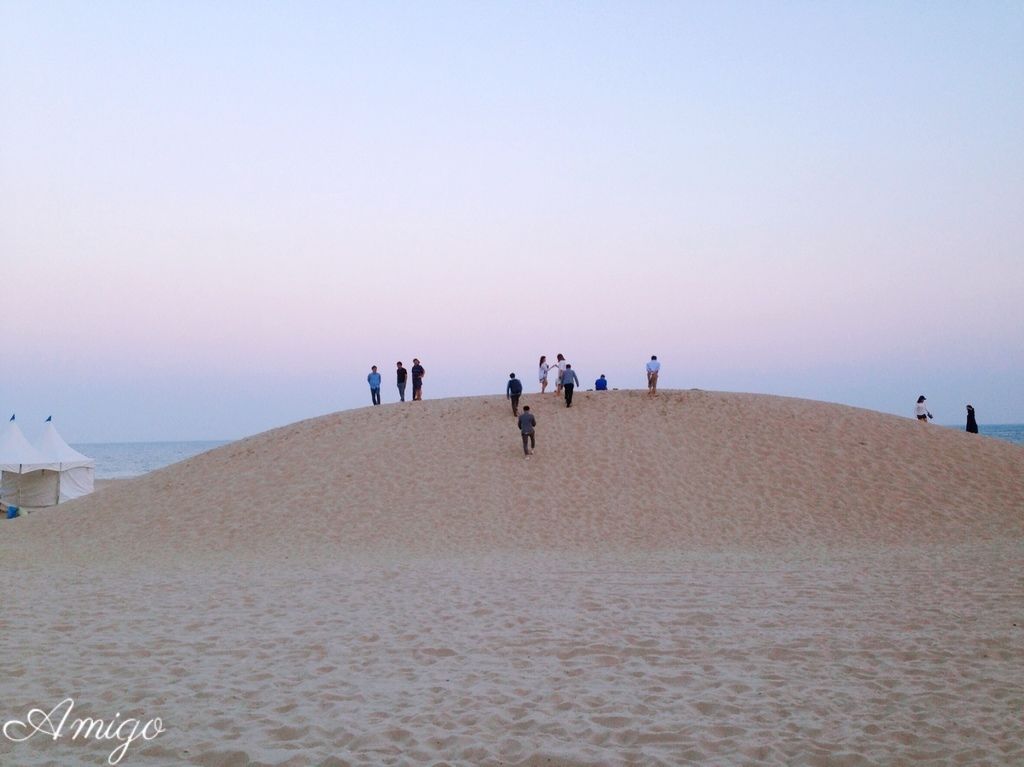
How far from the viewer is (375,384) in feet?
88.1

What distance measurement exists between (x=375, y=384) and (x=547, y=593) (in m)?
16.6

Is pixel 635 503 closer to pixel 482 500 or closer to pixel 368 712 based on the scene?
pixel 482 500

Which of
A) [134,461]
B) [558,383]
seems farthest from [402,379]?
[134,461]

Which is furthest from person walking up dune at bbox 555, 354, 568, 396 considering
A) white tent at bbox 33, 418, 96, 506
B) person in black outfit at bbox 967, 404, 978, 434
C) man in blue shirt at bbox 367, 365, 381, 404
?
white tent at bbox 33, 418, 96, 506

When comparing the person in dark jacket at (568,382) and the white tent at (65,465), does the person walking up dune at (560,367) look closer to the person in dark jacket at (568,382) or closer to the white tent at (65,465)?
the person in dark jacket at (568,382)

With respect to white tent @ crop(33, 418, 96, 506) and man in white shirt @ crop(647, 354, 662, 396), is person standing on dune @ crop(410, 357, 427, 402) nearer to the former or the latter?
man in white shirt @ crop(647, 354, 662, 396)

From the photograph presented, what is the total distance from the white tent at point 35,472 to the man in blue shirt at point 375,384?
51.1ft

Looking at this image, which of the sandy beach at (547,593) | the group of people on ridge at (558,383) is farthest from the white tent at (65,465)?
the group of people on ridge at (558,383)

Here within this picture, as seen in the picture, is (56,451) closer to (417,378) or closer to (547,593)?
(417,378)

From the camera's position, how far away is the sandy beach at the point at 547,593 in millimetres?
5914

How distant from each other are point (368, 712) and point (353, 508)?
1356cm

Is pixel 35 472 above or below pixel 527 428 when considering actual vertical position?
below

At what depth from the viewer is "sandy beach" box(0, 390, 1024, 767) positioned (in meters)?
5.91

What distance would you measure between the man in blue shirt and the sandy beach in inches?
43.3
